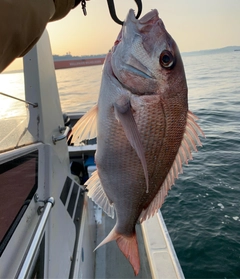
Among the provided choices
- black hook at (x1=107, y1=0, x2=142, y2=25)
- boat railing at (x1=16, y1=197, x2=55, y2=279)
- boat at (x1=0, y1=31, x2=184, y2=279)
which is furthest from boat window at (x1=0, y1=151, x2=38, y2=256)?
black hook at (x1=107, y1=0, x2=142, y2=25)

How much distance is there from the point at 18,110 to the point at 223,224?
408 cm

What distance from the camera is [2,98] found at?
170 cm

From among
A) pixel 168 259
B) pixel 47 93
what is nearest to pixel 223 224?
pixel 168 259

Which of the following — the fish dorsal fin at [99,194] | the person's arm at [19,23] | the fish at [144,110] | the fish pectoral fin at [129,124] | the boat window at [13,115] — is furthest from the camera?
the boat window at [13,115]

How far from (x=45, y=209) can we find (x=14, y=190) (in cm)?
23

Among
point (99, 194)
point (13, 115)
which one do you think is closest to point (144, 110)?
point (99, 194)

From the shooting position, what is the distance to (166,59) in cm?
121

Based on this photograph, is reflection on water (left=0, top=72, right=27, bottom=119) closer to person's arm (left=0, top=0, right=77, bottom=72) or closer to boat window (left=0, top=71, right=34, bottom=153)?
boat window (left=0, top=71, right=34, bottom=153)

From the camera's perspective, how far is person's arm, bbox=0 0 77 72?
0.60 m

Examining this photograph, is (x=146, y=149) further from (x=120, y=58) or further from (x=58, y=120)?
(x=58, y=120)

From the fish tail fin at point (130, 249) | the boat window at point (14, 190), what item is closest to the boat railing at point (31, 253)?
the boat window at point (14, 190)

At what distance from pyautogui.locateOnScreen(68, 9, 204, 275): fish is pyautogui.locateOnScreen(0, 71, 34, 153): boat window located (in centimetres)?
64

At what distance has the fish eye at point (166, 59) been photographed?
1.21 m

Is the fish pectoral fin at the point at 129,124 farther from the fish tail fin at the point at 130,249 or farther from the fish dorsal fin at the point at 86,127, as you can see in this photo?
the fish tail fin at the point at 130,249
